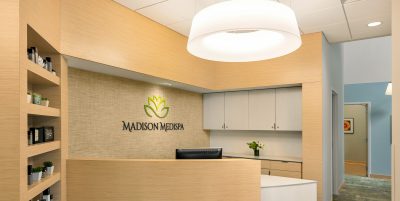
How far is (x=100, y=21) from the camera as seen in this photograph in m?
3.22

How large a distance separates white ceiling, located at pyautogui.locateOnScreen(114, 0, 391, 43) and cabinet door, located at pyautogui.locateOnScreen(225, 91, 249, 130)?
6.07 ft

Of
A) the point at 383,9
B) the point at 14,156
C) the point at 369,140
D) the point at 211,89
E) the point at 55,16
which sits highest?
the point at 383,9

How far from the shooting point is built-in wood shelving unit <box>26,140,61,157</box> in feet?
6.83

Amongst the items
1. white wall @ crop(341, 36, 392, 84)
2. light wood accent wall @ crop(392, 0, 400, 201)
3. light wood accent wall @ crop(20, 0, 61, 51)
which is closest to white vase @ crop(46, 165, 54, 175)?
light wood accent wall @ crop(20, 0, 61, 51)

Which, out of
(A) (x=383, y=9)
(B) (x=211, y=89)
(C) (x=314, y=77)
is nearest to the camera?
(A) (x=383, y=9)

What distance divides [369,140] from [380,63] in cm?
231

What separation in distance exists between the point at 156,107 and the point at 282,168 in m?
2.49

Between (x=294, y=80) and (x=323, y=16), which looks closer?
(x=323, y=16)

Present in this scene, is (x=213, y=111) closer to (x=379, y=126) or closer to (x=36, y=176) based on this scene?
(x=36, y=176)

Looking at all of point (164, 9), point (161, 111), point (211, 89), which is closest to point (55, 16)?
point (164, 9)

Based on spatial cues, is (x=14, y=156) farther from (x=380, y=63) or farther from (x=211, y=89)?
(x=380, y=63)

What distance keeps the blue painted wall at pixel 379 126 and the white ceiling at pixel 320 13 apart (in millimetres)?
4125

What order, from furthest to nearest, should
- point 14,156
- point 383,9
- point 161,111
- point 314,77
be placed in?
point 161,111, point 314,77, point 383,9, point 14,156

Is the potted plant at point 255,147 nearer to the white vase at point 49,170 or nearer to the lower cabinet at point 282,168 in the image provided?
the lower cabinet at point 282,168
